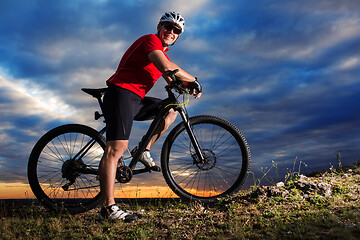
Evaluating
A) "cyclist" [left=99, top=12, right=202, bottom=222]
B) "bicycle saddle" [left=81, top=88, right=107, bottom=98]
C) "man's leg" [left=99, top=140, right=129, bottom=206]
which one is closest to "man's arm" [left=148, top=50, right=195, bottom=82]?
"cyclist" [left=99, top=12, right=202, bottom=222]

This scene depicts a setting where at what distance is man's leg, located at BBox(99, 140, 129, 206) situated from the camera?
14.7 feet

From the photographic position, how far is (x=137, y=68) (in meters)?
4.57

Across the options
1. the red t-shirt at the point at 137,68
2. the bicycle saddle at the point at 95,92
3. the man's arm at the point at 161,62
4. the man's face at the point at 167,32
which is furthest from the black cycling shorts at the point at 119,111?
the man's face at the point at 167,32

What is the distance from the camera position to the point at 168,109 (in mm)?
4977

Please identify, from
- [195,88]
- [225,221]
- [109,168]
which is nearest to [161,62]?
[195,88]

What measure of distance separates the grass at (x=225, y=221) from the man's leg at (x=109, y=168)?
1.32ft

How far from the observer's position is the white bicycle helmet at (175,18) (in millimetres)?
4766

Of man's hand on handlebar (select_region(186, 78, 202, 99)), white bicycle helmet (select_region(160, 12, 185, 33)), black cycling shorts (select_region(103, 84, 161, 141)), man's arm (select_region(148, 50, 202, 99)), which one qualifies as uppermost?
white bicycle helmet (select_region(160, 12, 185, 33))

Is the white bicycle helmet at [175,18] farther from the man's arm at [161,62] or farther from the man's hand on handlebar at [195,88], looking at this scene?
the man's hand on handlebar at [195,88]

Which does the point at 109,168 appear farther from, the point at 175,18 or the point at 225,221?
the point at 175,18

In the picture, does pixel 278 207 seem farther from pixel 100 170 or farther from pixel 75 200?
pixel 75 200

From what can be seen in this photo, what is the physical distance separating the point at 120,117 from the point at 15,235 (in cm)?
233

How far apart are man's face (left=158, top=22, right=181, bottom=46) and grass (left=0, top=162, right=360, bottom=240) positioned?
2661mm

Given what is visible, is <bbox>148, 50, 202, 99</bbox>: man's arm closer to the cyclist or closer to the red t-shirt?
the cyclist
